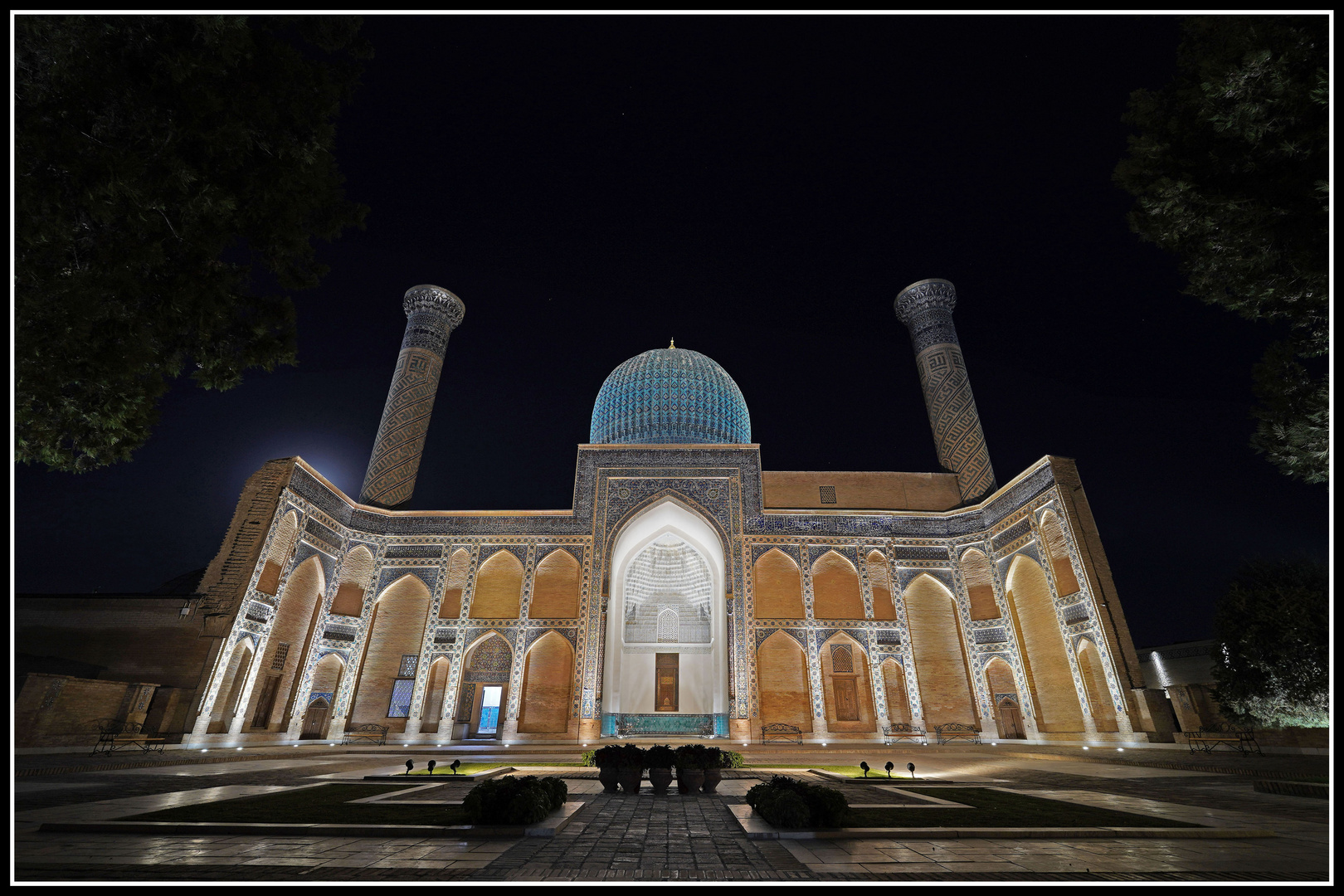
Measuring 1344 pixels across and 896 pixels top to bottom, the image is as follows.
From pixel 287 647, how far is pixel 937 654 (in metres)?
15.6

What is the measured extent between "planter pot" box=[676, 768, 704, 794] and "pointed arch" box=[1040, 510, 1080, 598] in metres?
11.2

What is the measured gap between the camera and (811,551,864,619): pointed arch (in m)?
16.4

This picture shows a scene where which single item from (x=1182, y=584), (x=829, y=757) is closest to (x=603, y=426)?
(x=829, y=757)

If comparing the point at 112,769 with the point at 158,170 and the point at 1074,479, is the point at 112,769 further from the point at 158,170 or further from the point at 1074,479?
the point at 1074,479

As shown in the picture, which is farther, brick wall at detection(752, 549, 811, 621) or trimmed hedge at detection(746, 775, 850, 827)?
brick wall at detection(752, 549, 811, 621)

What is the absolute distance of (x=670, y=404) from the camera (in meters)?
20.9

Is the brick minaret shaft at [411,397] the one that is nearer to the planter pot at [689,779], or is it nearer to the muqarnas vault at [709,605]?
the muqarnas vault at [709,605]

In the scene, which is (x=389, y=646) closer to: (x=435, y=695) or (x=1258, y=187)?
(x=435, y=695)

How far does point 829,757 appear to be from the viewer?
10.6 meters

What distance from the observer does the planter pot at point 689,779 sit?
5.50 m

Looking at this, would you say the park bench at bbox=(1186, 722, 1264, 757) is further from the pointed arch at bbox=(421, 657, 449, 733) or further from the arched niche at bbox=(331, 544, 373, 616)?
the arched niche at bbox=(331, 544, 373, 616)

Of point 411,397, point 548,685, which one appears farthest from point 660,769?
point 411,397

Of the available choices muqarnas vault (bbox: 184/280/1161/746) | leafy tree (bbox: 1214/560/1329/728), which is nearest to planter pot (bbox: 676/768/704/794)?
leafy tree (bbox: 1214/560/1329/728)

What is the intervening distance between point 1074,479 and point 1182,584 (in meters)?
10.3
